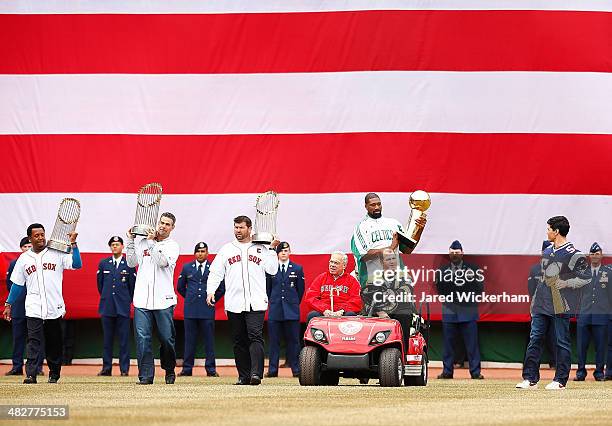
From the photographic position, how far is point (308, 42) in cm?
1950

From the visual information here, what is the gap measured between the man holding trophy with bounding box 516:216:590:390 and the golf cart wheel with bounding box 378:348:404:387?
59.7 inches

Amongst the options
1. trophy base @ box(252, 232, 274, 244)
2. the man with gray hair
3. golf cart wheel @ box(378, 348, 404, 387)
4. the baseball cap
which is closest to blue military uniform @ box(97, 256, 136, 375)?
the baseball cap

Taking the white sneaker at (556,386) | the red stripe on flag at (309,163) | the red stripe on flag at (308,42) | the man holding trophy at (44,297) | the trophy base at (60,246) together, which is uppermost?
the red stripe on flag at (308,42)

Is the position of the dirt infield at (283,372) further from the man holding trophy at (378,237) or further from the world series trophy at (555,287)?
the man holding trophy at (378,237)

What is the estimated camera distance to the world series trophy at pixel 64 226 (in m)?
15.1

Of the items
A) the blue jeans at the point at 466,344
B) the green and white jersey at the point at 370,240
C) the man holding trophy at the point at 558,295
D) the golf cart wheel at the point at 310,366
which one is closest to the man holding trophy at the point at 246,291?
the golf cart wheel at the point at 310,366

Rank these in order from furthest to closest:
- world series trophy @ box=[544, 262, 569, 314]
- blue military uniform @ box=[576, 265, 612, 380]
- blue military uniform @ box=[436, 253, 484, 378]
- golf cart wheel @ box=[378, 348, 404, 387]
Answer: blue military uniform @ box=[436, 253, 484, 378] < blue military uniform @ box=[576, 265, 612, 380] < world series trophy @ box=[544, 262, 569, 314] < golf cart wheel @ box=[378, 348, 404, 387]

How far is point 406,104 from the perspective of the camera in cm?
1908

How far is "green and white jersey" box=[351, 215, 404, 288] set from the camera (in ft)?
47.1

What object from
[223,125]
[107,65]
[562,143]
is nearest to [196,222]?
[223,125]

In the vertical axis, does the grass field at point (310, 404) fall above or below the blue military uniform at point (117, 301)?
below

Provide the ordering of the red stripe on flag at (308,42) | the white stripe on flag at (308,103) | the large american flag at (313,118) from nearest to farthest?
the large american flag at (313,118) → the white stripe on flag at (308,103) → the red stripe on flag at (308,42)

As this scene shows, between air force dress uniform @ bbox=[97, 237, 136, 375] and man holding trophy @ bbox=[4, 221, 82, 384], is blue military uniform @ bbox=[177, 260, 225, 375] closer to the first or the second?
air force dress uniform @ bbox=[97, 237, 136, 375]

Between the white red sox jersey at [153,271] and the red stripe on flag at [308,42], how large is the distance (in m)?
5.77
